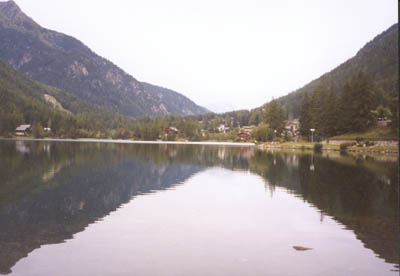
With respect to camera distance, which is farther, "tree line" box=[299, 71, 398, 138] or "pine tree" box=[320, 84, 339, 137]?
"pine tree" box=[320, 84, 339, 137]

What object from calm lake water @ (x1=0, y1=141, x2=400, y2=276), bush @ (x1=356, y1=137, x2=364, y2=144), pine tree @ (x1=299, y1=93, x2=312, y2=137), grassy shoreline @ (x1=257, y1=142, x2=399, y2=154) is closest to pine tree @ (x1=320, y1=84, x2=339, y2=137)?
grassy shoreline @ (x1=257, y1=142, x2=399, y2=154)

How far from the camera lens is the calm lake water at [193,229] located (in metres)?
9.62

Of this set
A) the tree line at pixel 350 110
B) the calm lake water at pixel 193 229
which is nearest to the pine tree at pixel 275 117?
the tree line at pixel 350 110

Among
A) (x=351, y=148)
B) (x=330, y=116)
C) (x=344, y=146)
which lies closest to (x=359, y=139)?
(x=351, y=148)

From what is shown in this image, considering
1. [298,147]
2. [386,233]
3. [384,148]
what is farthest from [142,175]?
[298,147]

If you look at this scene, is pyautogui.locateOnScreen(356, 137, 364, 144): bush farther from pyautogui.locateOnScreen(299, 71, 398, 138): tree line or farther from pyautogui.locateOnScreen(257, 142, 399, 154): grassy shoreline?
pyautogui.locateOnScreen(299, 71, 398, 138): tree line

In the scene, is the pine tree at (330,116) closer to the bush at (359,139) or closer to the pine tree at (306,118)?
the pine tree at (306,118)

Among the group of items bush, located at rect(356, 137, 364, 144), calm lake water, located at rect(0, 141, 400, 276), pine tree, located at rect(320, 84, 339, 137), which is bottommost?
calm lake water, located at rect(0, 141, 400, 276)

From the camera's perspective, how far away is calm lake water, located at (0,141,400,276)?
31.6 feet

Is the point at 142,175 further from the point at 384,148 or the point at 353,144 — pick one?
the point at 353,144

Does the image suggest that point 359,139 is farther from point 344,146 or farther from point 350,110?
point 350,110

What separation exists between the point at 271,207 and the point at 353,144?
257ft

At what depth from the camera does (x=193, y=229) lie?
13.6 metres

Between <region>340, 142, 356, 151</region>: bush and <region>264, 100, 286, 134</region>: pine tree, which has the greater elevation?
<region>264, 100, 286, 134</region>: pine tree
